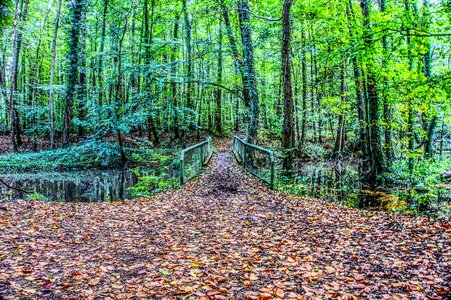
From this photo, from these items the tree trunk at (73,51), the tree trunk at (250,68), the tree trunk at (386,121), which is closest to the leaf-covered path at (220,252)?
the tree trunk at (386,121)

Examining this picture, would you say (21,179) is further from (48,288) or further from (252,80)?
(48,288)

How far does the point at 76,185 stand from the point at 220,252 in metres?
Answer: 11.5

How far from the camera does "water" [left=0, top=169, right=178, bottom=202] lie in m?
12.2

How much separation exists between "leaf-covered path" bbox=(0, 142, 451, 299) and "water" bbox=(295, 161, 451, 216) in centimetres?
281

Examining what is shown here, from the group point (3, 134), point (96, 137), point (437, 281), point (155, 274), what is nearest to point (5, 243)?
point (155, 274)

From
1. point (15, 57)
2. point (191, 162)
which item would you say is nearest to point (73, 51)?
point (15, 57)

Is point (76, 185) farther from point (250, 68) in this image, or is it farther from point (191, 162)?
point (250, 68)

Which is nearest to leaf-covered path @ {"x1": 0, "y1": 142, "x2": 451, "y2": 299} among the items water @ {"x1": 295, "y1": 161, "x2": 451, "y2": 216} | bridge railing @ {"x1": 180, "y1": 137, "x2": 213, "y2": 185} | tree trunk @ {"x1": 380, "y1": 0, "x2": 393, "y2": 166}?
bridge railing @ {"x1": 180, "y1": 137, "x2": 213, "y2": 185}

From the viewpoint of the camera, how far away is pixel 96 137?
1753 cm

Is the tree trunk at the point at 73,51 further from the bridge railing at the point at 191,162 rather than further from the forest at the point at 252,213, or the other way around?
the bridge railing at the point at 191,162

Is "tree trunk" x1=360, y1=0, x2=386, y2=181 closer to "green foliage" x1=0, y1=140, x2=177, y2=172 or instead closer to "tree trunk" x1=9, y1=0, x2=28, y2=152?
"green foliage" x1=0, y1=140, x2=177, y2=172

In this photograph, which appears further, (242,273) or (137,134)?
(137,134)

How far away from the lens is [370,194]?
11.3 meters

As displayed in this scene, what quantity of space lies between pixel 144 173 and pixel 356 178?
34.5 ft
